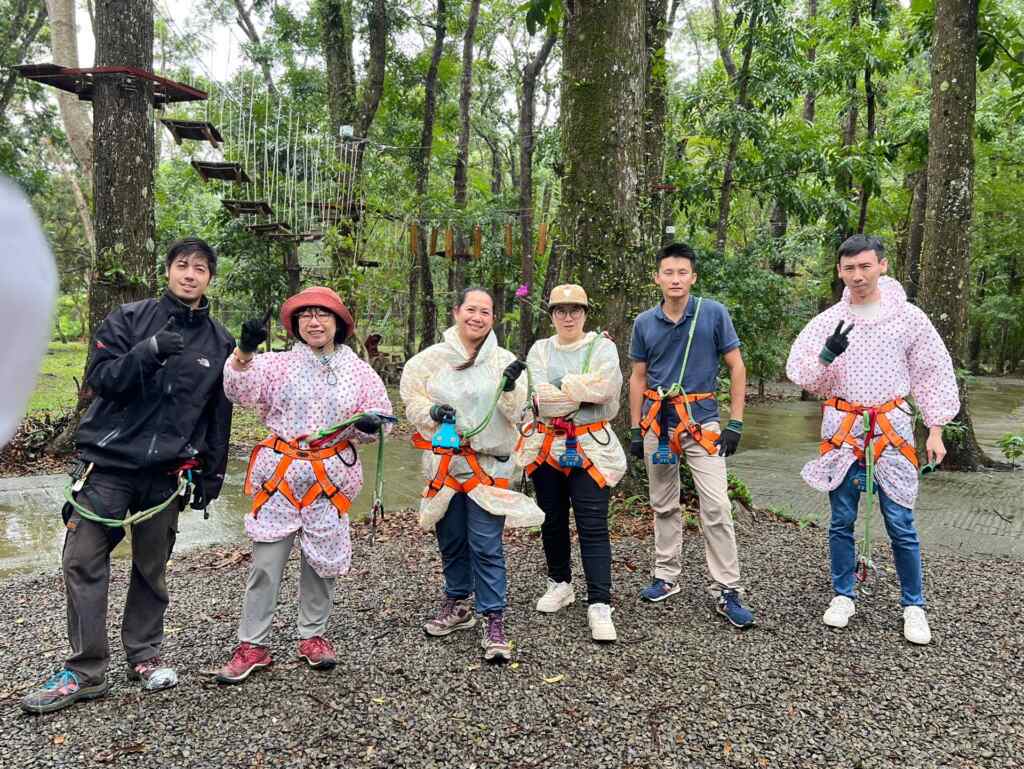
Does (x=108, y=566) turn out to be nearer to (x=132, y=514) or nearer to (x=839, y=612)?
(x=132, y=514)

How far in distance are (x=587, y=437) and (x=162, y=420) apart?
2.12 m

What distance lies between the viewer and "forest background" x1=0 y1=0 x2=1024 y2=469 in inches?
240

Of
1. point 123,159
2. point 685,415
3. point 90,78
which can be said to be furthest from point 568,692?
point 90,78

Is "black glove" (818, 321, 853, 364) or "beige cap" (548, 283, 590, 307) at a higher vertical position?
"beige cap" (548, 283, 590, 307)

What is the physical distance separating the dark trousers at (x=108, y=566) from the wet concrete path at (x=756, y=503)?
2.70 metres

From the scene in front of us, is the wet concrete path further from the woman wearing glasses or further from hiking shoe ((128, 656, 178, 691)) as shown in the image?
the woman wearing glasses

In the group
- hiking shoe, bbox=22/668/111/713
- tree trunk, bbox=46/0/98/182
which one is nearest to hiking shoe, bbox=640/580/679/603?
hiking shoe, bbox=22/668/111/713

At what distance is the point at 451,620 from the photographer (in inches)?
154

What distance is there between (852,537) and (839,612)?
0.42 metres

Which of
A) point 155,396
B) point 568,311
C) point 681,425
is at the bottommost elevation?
point 681,425

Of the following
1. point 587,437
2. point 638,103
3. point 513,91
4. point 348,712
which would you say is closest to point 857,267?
point 587,437

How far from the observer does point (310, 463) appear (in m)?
3.43

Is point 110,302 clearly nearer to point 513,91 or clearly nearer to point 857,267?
point 857,267

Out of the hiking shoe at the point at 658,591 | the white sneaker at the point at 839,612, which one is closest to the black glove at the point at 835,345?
the white sneaker at the point at 839,612
